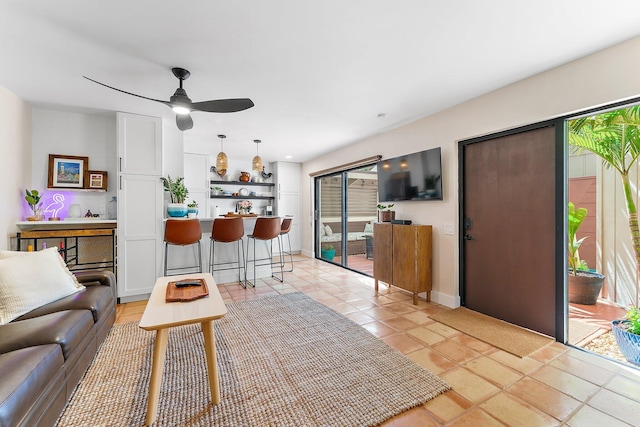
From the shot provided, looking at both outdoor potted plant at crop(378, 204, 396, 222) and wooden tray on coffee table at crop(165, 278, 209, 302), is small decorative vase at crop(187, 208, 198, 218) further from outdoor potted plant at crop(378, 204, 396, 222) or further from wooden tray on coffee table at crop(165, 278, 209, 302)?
outdoor potted plant at crop(378, 204, 396, 222)

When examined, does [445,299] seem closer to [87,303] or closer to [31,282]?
[87,303]

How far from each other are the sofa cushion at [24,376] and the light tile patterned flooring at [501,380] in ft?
5.65

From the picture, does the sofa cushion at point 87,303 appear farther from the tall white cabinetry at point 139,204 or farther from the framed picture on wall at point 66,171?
the framed picture on wall at point 66,171

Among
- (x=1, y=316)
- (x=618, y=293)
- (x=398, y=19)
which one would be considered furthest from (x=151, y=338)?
(x=618, y=293)

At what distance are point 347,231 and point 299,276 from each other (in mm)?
1494

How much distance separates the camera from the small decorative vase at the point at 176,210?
3893mm

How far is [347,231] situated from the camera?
5.77m

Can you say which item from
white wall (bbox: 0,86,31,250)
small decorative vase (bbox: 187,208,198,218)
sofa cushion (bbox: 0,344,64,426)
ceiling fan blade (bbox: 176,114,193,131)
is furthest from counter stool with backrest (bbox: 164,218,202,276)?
sofa cushion (bbox: 0,344,64,426)

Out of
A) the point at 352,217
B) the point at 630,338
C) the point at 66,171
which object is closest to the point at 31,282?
the point at 66,171

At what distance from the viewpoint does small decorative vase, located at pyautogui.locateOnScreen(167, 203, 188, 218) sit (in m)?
3.89

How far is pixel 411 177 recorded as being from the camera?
12.4ft

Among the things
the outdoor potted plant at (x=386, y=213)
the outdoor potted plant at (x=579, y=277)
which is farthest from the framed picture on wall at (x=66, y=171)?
the outdoor potted plant at (x=579, y=277)

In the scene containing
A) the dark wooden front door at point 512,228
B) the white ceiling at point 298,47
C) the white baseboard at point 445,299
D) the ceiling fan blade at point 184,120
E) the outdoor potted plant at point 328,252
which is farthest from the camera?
the outdoor potted plant at point 328,252

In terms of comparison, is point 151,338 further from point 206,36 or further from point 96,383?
point 206,36
